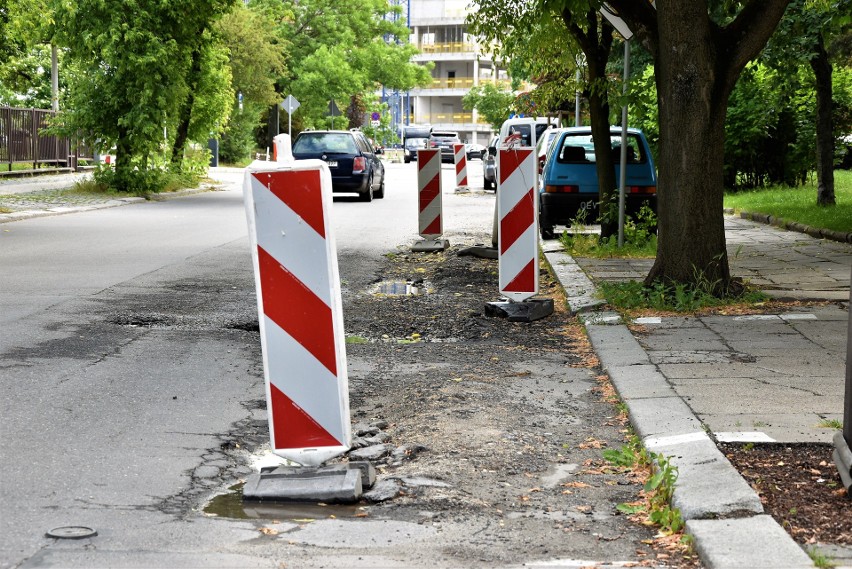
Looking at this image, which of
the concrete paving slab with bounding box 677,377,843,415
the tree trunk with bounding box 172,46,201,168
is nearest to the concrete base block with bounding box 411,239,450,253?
the concrete paving slab with bounding box 677,377,843,415

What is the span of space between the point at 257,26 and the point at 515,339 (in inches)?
1722

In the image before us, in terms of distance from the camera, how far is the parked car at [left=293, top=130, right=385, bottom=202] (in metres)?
28.8

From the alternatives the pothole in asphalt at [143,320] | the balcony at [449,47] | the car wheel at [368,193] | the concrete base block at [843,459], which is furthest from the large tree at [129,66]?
the balcony at [449,47]

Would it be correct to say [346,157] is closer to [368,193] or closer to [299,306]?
[368,193]

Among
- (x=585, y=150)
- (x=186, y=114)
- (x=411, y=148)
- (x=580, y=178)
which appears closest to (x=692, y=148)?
(x=580, y=178)

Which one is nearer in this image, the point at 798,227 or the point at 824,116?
the point at 798,227

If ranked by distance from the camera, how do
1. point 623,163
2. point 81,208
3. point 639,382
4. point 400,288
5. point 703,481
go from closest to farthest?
1. point 703,481
2. point 639,382
3. point 400,288
4. point 623,163
5. point 81,208

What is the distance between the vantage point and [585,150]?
1856 cm

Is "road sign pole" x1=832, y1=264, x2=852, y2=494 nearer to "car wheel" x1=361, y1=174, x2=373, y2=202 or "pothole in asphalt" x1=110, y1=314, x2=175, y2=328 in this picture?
"pothole in asphalt" x1=110, y1=314, x2=175, y2=328

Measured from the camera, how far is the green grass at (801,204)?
1862cm

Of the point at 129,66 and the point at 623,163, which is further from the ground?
the point at 129,66

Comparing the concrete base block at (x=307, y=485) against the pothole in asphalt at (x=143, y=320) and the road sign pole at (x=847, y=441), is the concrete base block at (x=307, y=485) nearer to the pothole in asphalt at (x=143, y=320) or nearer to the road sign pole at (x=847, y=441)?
the road sign pole at (x=847, y=441)

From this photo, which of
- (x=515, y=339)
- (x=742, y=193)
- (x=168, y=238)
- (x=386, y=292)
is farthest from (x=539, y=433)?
(x=742, y=193)

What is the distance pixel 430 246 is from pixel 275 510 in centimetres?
1170
